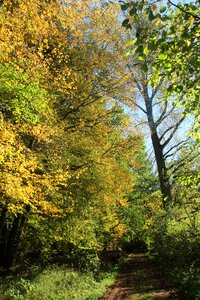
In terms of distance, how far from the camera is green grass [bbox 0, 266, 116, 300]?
1112 cm

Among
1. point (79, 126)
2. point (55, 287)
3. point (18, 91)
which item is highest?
point (79, 126)

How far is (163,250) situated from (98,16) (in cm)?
1310

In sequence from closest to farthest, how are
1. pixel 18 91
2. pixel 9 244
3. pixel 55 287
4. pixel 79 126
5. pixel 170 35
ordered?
pixel 170 35
pixel 18 91
pixel 55 287
pixel 79 126
pixel 9 244

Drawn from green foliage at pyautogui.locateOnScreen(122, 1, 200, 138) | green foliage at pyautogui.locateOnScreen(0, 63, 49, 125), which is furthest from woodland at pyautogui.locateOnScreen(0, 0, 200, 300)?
green foliage at pyautogui.locateOnScreen(122, 1, 200, 138)

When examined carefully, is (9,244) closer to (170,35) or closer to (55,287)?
(55,287)

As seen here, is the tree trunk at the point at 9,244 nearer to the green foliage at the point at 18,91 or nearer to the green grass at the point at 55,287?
the green grass at the point at 55,287

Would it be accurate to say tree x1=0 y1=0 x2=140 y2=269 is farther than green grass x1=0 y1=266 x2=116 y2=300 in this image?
Yes

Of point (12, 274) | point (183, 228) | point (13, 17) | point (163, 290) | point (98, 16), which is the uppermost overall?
point (98, 16)

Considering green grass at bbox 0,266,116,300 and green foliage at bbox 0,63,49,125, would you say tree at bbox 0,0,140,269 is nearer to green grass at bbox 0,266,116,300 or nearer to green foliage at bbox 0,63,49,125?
green grass at bbox 0,266,116,300

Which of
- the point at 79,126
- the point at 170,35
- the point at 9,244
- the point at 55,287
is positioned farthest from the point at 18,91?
the point at 9,244

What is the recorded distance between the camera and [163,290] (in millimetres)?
12742

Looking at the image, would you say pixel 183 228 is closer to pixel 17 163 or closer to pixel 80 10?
pixel 17 163

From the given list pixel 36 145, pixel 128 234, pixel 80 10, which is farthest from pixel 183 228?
pixel 128 234

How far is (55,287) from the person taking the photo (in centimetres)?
1292
